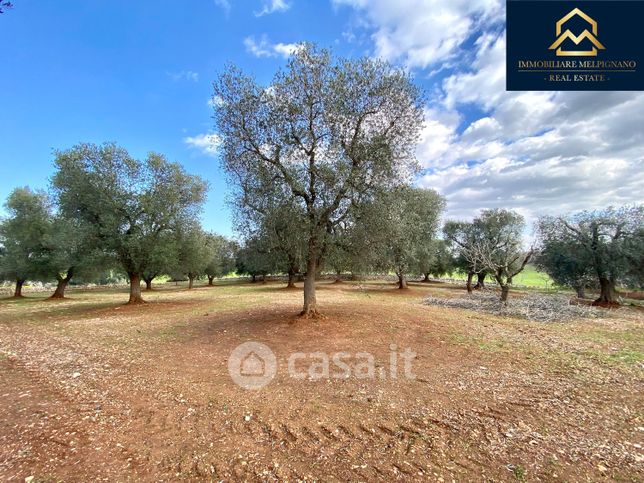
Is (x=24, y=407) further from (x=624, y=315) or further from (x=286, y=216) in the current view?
(x=624, y=315)

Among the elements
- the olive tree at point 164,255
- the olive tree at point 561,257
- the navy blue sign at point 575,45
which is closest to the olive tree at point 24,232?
the olive tree at point 164,255

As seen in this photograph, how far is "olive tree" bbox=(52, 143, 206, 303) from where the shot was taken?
61.3ft

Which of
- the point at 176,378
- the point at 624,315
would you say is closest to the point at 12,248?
the point at 176,378

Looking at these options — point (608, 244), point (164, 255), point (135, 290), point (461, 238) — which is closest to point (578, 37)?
point (608, 244)

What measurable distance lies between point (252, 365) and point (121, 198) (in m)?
17.0

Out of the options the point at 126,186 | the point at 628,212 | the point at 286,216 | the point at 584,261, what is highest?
the point at 126,186

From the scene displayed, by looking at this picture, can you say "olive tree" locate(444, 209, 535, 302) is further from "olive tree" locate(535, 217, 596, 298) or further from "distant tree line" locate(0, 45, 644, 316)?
"distant tree line" locate(0, 45, 644, 316)

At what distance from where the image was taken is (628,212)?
63.8 feet

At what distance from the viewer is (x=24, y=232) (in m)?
27.1

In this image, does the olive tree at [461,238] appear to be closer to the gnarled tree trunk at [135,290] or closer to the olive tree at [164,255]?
the olive tree at [164,255]

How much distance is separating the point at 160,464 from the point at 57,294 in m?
34.6

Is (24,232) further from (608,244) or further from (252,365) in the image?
(608,244)

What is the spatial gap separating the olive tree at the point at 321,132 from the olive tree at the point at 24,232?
2777 cm
